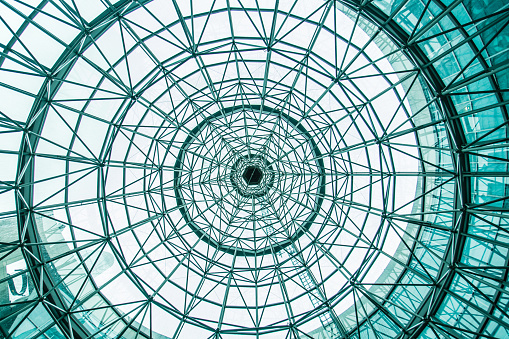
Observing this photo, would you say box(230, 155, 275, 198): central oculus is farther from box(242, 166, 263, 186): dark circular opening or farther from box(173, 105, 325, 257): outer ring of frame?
box(173, 105, 325, 257): outer ring of frame

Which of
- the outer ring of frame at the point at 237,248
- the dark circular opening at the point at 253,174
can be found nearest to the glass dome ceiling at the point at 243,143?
the outer ring of frame at the point at 237,248

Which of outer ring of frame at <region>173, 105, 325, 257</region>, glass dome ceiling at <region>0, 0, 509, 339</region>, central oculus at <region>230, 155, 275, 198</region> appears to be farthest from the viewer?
central oculus at <region>230, 155, 275, 198</region>

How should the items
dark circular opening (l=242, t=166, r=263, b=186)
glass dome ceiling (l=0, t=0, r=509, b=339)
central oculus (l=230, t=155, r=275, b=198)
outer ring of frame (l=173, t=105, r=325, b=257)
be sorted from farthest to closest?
dark circular opening (l=242, t=166, r=263, b=186), central oculus (l=230, t=155, r=275, b=198), outer ring of frame (l=173, t=105, r=325, b=257), glass dome ceiling (l=0, t=0, r=509, b=339)

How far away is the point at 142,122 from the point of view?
1942 cm

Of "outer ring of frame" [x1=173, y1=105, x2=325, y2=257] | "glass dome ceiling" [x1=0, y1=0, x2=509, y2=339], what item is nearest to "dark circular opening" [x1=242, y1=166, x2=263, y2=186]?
"glass dome ceiling" [x1=0, y1=0, x2=509, y2=339]

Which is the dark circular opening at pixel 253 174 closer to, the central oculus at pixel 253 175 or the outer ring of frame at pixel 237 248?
the central oculus at pixel 253 175

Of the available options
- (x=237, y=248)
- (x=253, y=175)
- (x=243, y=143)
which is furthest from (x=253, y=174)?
(x=237, y=248)

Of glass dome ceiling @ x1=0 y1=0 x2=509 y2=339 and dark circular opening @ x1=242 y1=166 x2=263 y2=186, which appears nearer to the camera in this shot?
glass dome ceiling @ x1=0 y1=0 x2=509 y2=339

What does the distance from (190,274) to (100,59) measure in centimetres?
1692

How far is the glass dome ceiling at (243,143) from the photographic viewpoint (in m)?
12.8

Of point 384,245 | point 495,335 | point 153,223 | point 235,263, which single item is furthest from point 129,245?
point 495,335

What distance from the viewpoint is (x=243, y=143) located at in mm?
25953

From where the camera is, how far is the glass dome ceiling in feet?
42.0

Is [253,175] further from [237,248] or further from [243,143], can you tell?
[237,248]
